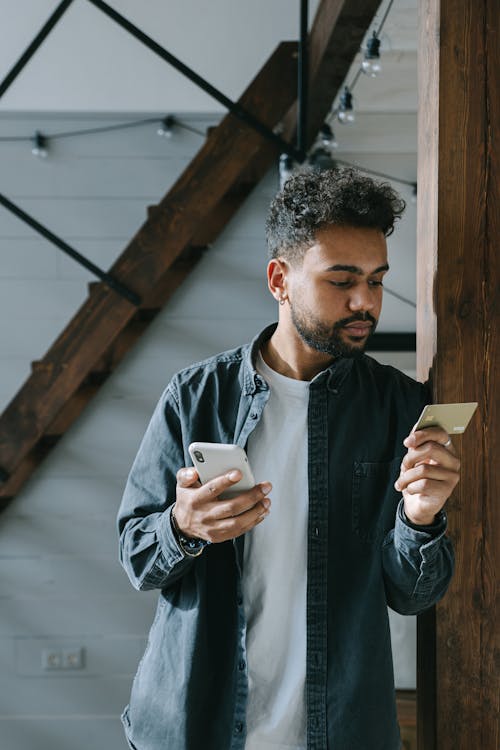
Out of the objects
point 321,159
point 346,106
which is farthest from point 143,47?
point 346,106

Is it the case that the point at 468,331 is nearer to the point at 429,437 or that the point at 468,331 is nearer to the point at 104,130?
the point at 429,437

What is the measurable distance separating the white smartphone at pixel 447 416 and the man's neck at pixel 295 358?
0.30m

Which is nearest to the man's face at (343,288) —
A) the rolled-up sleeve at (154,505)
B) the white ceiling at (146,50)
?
the rolled-up sleeve at (154,505)

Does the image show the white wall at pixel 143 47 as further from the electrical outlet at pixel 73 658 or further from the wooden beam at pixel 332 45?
the electrical outlet at pixel 73 658

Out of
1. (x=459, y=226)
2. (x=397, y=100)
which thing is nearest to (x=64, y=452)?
(x=397, y=100)

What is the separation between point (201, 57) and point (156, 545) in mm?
2920

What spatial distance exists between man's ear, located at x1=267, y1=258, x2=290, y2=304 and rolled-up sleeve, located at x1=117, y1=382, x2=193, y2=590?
269 mm

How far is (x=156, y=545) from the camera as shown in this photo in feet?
4.91

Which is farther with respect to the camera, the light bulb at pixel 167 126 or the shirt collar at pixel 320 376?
the light bulb at pixel 167 126

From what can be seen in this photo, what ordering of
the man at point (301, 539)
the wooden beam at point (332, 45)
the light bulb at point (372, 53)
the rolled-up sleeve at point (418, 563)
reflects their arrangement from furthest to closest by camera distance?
the light bulb at point (372, 53) < the wooden beam at point (332, 45) < the man at point (301, 539) < the rolled-up sleeve at point (418, 563)

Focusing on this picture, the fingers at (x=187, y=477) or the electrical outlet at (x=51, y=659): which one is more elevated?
the fingers at (x=187, y=477)

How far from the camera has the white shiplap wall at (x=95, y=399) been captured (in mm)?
3957

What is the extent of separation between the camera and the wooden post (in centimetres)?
150

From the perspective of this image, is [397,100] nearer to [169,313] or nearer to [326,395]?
[169,313]
